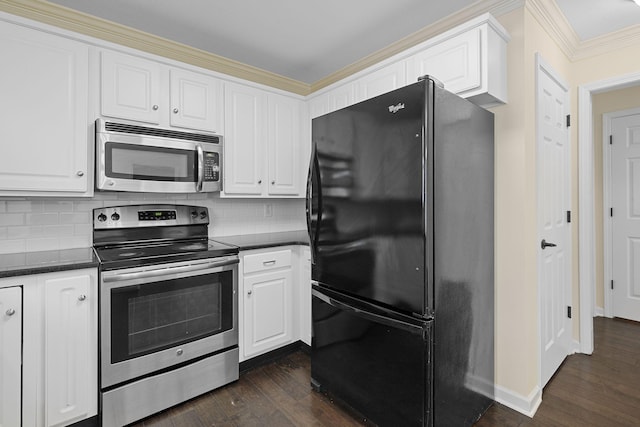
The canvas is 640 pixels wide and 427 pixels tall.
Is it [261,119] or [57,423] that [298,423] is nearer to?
[57,423]

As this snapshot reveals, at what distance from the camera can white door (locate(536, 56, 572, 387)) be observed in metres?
2.06

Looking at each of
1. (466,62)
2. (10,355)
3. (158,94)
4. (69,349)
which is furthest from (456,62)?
(10,355)

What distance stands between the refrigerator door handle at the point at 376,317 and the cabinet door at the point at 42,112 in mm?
1652

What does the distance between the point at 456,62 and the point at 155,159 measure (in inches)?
79.4

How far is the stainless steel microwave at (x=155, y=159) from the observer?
204 centimetres

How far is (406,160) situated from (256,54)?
1.87 metres

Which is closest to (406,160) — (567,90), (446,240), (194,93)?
(446,240)

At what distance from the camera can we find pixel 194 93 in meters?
2.41

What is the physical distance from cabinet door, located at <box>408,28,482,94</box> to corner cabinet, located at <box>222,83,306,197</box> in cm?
131

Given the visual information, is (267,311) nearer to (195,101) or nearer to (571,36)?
(195,101)

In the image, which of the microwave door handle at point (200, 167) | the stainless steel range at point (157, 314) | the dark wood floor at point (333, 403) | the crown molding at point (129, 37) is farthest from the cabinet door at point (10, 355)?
the crown molding at point (129, 37)

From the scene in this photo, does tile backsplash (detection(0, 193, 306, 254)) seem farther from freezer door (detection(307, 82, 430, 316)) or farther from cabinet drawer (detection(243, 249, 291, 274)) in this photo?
freezer door (detection(307, 82, 430, 316))

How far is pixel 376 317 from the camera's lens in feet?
5.54

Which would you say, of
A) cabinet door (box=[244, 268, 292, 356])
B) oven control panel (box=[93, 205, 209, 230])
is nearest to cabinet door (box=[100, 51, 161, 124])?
oven control panel (box=[93, 205, 209, 230])
